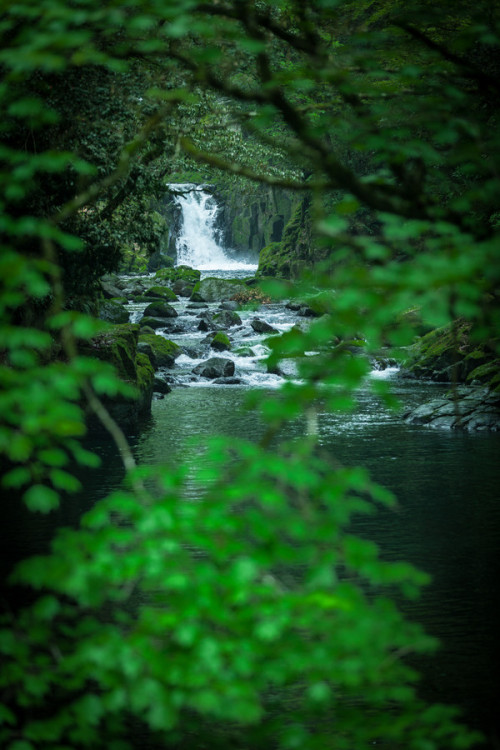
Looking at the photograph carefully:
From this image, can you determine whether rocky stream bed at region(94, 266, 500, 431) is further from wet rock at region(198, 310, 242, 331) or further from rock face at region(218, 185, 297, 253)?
rock face at region(218, 185, 297, 253)

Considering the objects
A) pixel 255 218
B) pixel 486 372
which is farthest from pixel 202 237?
pixel 486 372

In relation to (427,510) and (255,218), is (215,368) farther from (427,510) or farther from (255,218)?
(255,218)

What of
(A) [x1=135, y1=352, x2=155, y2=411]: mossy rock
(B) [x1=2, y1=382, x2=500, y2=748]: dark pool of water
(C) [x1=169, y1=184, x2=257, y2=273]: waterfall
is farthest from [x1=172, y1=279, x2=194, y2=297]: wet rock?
(A) [x1=135, y1=352, x2=155, y2=411]: mossy rock

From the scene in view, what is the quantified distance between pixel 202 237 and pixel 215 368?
157ft

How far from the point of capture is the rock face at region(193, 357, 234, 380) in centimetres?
2944

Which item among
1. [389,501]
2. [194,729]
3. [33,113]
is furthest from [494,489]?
[33,113]

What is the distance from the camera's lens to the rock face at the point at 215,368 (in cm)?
2944

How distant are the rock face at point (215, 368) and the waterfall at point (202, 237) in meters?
45.2

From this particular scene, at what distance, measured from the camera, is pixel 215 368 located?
96.9 ft

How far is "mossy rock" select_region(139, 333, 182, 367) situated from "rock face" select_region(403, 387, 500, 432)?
12.7 metres

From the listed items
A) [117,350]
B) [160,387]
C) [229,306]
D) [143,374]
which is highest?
[229,306]

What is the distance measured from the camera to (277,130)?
41.8 meters

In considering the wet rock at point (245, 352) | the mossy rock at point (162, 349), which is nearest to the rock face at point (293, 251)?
the wet rock at point (245, 352)

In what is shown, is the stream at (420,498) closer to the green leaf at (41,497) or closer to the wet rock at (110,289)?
the green leaf at (41,497)
